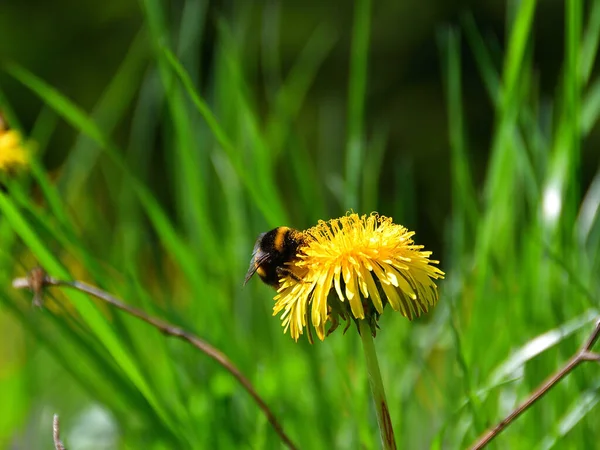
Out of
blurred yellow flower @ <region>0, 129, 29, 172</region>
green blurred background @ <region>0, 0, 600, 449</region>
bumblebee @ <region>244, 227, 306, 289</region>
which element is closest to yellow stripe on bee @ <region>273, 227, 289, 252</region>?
bumblebee @ <region>244, 227, 306, 289</region>

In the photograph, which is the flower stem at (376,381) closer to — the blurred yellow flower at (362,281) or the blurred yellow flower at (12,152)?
the blurred yellow flower at (362,281)

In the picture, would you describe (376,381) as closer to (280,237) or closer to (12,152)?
(280,237)

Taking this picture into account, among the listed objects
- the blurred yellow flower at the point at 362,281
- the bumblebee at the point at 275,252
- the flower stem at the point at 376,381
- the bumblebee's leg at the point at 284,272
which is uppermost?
the bumblebee at the point at 275,252

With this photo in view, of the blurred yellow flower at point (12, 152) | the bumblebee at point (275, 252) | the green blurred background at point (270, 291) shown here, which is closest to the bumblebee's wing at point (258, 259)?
the bumblebee at point (275, 252)

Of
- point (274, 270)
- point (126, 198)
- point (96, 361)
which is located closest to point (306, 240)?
point (274, 270)

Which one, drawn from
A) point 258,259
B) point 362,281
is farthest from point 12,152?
point 362,281

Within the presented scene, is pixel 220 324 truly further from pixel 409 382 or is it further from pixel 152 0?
pixel 152 0
